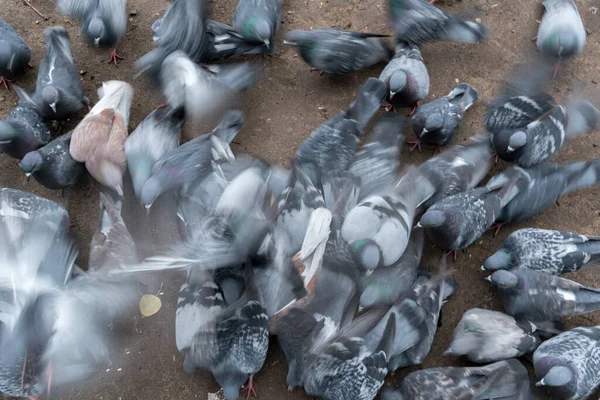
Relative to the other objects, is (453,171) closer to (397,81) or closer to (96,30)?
(397,81)

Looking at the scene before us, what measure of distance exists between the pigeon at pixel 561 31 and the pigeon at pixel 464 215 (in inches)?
58.4

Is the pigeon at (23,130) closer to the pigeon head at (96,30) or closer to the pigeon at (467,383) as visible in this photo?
the pigeon head at (96,30)

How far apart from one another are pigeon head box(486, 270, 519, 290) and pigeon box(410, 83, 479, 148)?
1.18 metres

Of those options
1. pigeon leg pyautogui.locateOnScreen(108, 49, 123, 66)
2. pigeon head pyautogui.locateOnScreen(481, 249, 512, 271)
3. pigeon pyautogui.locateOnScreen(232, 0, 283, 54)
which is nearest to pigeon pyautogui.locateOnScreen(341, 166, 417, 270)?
pigeon head pyautogui.locateOnScreen(481, 249, 512, 271)

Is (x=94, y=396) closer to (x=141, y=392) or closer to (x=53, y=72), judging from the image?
(x=141, y=392)

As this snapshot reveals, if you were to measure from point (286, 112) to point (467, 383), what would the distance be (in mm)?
2612

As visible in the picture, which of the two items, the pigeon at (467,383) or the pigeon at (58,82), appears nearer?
the pigeon at (467,383)

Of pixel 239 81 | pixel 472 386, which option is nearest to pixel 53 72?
pixel 239 81

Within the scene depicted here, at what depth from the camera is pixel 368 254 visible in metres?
3.49

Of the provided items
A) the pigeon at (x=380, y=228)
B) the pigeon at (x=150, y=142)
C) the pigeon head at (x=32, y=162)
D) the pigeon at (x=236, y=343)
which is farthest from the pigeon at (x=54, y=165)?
the pigeon at (x=380, y=228)

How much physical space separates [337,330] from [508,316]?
1234 mm

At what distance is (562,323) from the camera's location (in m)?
3.69

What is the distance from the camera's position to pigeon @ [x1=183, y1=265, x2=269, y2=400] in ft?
11.1

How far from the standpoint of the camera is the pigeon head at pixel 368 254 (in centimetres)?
349
